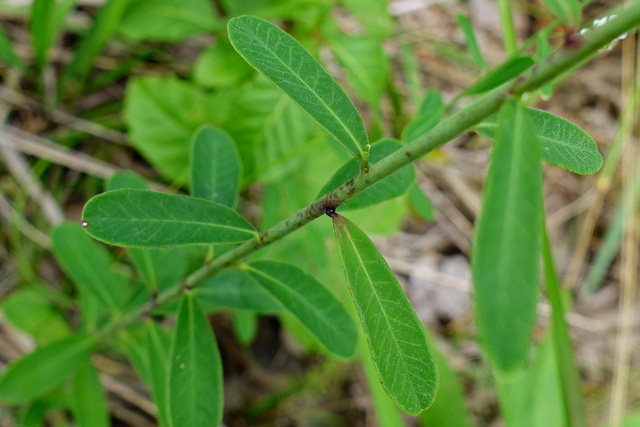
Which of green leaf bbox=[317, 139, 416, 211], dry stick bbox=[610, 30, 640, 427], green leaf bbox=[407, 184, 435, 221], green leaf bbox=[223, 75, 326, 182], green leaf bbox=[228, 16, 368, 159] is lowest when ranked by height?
dry stick bbox=[610, 30, 640, 427]

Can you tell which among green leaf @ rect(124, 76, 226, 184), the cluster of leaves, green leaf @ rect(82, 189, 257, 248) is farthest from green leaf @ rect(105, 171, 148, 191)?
green leaf @ rect(124, 76, 226, 184)

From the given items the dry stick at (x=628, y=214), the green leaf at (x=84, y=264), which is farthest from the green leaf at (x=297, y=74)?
the dry stick at (x=628, y=214)

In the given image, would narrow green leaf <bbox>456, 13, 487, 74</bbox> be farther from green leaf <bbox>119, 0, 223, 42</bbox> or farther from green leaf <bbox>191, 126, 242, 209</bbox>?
green leaf <bbox>119, 0, 223, 42</bbox>

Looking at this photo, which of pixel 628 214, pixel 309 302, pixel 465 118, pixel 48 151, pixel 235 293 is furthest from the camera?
pixel 628 214

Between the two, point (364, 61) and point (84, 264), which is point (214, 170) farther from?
point (364, 61)

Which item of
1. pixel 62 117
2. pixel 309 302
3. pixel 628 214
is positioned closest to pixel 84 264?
pixel 309 302

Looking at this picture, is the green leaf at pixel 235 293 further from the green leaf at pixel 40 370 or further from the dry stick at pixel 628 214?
the dry stick at pixel 628 214
